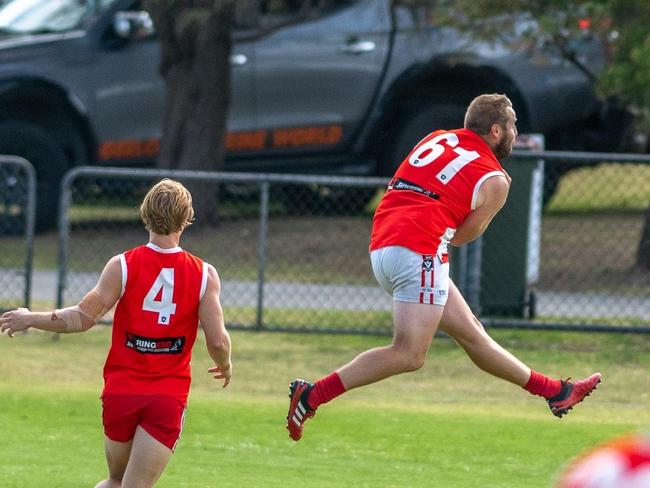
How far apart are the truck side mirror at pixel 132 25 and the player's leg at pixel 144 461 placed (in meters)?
9.71

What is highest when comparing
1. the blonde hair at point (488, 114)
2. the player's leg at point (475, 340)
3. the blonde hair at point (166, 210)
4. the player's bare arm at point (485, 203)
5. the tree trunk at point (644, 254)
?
the blonde hair at point (166, 210)

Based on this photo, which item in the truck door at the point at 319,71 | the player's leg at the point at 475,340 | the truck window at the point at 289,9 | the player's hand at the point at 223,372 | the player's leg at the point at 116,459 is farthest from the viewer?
the truck door at the point at 319,71

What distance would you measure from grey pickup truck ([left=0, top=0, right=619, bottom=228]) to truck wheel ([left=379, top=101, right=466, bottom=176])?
0.01 metres

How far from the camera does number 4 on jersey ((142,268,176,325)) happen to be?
4.48 metres

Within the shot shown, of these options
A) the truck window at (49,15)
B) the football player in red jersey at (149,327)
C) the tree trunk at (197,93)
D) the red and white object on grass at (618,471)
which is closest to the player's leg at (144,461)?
the football player in red jersey at (149,327)

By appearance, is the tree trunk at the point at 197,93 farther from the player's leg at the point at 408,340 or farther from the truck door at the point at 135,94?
the player's leg at the point at 408,340

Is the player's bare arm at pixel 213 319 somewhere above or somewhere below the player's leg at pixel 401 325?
above

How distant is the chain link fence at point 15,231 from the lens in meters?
9.89

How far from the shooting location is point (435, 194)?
5.76 meters

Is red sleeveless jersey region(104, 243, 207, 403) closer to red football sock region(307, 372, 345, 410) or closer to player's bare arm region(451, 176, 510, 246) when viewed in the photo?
red football sock region(307, 372, 345, 410)

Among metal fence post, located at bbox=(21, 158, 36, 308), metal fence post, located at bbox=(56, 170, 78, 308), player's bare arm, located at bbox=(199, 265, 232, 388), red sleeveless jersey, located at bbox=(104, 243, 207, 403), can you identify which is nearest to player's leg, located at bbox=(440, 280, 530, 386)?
player's bare arm, located at bbox=(199, 265, 232, 388)

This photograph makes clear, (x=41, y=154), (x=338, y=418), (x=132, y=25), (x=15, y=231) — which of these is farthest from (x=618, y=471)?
(x=132, y=25)

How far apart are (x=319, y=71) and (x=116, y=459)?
1000cm

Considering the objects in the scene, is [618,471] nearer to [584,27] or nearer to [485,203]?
[485,203]
